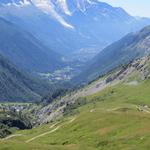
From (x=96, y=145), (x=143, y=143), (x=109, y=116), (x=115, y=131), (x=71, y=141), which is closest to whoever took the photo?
(x=143, y=143)

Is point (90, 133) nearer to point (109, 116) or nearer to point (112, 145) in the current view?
point (109, 116)

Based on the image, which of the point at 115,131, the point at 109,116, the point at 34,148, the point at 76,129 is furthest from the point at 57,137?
the point at 34,148

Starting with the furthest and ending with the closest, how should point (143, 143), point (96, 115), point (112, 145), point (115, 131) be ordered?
point (96, 115) < point (115, 131) < point (112, 145) < point (143, 143)

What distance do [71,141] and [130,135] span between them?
32.1 meters

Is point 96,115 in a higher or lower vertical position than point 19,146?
higher

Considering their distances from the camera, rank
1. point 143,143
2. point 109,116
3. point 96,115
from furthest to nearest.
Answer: point 96,115
point 109,116
point 143,143

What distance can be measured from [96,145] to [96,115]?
203 feet

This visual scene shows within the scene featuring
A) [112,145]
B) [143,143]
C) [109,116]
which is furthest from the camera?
[109,116]

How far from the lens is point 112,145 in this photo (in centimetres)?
12675

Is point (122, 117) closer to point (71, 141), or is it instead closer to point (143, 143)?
point (71, 141)

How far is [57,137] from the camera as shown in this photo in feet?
617

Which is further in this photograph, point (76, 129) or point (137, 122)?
point (76, 129)

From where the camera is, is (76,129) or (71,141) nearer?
(71,141)

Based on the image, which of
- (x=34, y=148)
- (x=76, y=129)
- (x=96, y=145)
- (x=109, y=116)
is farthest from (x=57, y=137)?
(x=34, y=148)
